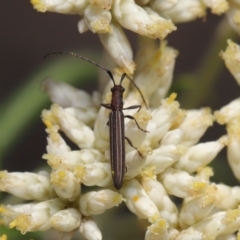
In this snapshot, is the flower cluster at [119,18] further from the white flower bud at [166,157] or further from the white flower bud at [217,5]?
the white flower bud at [166,157]

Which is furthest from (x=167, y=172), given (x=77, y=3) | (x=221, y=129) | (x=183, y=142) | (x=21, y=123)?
(x=221, y=129)

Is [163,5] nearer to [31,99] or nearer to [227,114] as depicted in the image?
[227,114]

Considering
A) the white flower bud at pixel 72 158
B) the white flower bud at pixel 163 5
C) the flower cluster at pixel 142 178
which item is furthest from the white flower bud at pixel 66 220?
the white flower bud at pixel 163 5

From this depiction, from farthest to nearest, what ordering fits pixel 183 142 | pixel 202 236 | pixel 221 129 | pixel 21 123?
pixel 221 129 → pixel 21 123 → pixel 183 142 → pixel 202 236

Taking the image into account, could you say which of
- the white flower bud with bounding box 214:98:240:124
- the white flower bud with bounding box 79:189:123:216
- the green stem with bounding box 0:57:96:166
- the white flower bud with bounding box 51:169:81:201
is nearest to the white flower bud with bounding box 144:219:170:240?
the white flower bud with bounding box 79:189:123:216

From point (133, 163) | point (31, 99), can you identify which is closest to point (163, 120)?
point (133, 163)

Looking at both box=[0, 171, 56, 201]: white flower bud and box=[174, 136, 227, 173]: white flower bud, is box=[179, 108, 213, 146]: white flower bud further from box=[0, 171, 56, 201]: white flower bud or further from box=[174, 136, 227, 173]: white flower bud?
box=[0, 171, 56, 201]: white flower bud

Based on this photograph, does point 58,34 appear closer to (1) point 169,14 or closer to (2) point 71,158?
(1) point 169,14

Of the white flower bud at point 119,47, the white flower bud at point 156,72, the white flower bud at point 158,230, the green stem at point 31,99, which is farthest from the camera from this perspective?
the green stem at point 31,99
